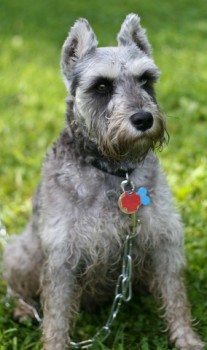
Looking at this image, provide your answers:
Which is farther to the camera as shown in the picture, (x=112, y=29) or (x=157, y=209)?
(x=112, y=29)

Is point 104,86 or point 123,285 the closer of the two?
point 104,86

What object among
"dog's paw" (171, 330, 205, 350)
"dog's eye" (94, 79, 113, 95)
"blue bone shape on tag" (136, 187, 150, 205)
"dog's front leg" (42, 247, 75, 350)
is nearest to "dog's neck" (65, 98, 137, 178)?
"blue bone shape on tag" (136, 187, 150, 205)

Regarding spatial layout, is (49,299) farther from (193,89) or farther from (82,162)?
(193,89)

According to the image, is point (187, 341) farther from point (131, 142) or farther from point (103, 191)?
point (131, 142)

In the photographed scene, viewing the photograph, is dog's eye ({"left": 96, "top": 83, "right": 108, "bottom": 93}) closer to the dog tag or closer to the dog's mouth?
the dog's mouth

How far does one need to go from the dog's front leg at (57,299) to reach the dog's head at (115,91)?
2.56 feet

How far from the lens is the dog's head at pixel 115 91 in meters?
3.56

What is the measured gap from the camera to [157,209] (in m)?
4.02

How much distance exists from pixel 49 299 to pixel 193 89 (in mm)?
4463

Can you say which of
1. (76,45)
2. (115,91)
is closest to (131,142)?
(115,91)

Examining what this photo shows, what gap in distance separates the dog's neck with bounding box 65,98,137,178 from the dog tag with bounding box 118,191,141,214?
155mm

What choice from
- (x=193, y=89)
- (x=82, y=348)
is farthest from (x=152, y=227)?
(x=193, y=89)

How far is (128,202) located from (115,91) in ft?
2.20

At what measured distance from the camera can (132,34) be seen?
4.01m
